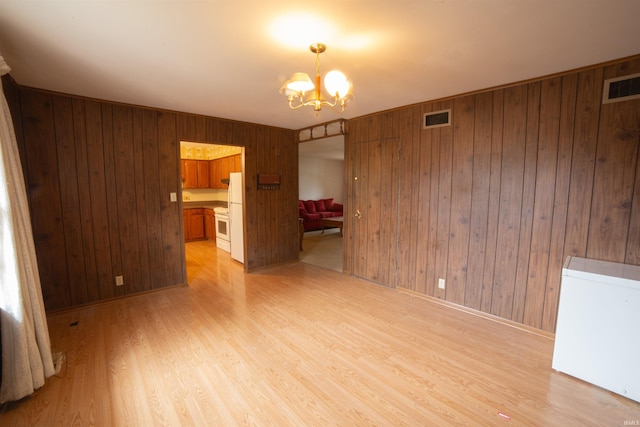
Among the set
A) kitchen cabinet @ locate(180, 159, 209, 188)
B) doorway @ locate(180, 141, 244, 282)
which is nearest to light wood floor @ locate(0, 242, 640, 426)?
doorway @ locate(180, 141, 244, 282)

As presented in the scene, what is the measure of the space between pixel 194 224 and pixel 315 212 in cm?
341

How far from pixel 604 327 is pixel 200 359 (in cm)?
306

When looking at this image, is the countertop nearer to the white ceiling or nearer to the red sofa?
the red sofa

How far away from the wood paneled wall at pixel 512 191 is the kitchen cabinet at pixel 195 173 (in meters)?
5.13

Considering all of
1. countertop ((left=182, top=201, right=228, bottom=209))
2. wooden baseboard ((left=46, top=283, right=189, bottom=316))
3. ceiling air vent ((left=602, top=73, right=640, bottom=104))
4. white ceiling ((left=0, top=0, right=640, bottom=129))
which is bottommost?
wooden baseboard ((left=46, top=283, right=189, bottom=316))

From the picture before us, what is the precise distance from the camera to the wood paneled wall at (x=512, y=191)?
7.54 ft

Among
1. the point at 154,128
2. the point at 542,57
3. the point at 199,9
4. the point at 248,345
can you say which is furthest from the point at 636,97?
the point at 154,128

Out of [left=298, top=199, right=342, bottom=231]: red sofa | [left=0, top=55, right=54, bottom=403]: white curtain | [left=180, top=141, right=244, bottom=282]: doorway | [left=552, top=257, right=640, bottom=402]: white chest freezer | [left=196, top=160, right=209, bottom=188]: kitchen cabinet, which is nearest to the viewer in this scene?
[left=0, top=55, right=54, bottom=403]: white curtain

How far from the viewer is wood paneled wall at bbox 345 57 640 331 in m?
2.30

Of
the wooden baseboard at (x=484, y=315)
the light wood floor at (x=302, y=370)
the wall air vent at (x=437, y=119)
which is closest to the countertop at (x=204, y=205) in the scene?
the light wood floor at (x=302, y=370)

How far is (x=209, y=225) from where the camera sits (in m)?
7.17

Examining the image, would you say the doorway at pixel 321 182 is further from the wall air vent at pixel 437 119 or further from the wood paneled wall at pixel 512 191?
the wall air vent at pixel 437 119

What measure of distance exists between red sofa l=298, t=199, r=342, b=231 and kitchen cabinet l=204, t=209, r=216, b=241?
231 centimetres

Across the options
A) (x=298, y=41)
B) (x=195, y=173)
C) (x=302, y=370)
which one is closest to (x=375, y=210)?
(x=302, y=370)
